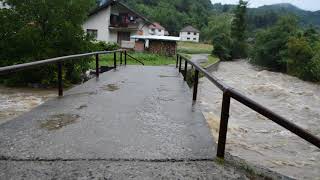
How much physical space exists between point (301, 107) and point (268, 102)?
217 cm

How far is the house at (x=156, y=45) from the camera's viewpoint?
1780 inches

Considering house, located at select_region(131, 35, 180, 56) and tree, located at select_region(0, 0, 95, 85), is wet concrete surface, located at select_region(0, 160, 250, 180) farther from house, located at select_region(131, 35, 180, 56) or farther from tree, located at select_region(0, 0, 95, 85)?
house, located at select_region(131, 35, 180, 56)

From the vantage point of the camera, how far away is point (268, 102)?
22.6 meters

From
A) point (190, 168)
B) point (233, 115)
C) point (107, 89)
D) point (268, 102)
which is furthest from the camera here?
point (268, 102)

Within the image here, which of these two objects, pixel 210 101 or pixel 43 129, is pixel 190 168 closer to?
pixel 43 129

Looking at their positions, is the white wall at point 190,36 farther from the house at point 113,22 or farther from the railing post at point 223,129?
the railing post at point 223,129

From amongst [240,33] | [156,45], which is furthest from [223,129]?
[240,33]

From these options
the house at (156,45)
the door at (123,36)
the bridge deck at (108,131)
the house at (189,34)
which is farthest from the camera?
the house at (189,34)

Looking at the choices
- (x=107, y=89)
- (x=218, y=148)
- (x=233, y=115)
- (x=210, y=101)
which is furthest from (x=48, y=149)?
(x=210, y=101)

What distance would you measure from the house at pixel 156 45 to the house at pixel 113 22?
1.05 meters

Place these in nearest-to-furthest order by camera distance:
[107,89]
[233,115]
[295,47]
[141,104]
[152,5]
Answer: [141,104] → [107,89] → [233,115] → [295,47] → [152,5]

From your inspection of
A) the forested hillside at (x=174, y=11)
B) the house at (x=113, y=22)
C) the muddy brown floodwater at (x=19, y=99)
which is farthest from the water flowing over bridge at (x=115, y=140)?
the forested hillside at (x=174, y=11)


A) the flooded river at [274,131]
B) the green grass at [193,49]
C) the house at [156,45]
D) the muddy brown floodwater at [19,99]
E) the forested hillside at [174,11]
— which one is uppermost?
the forested hillside at [174,11]

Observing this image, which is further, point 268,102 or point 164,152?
point 268,102
